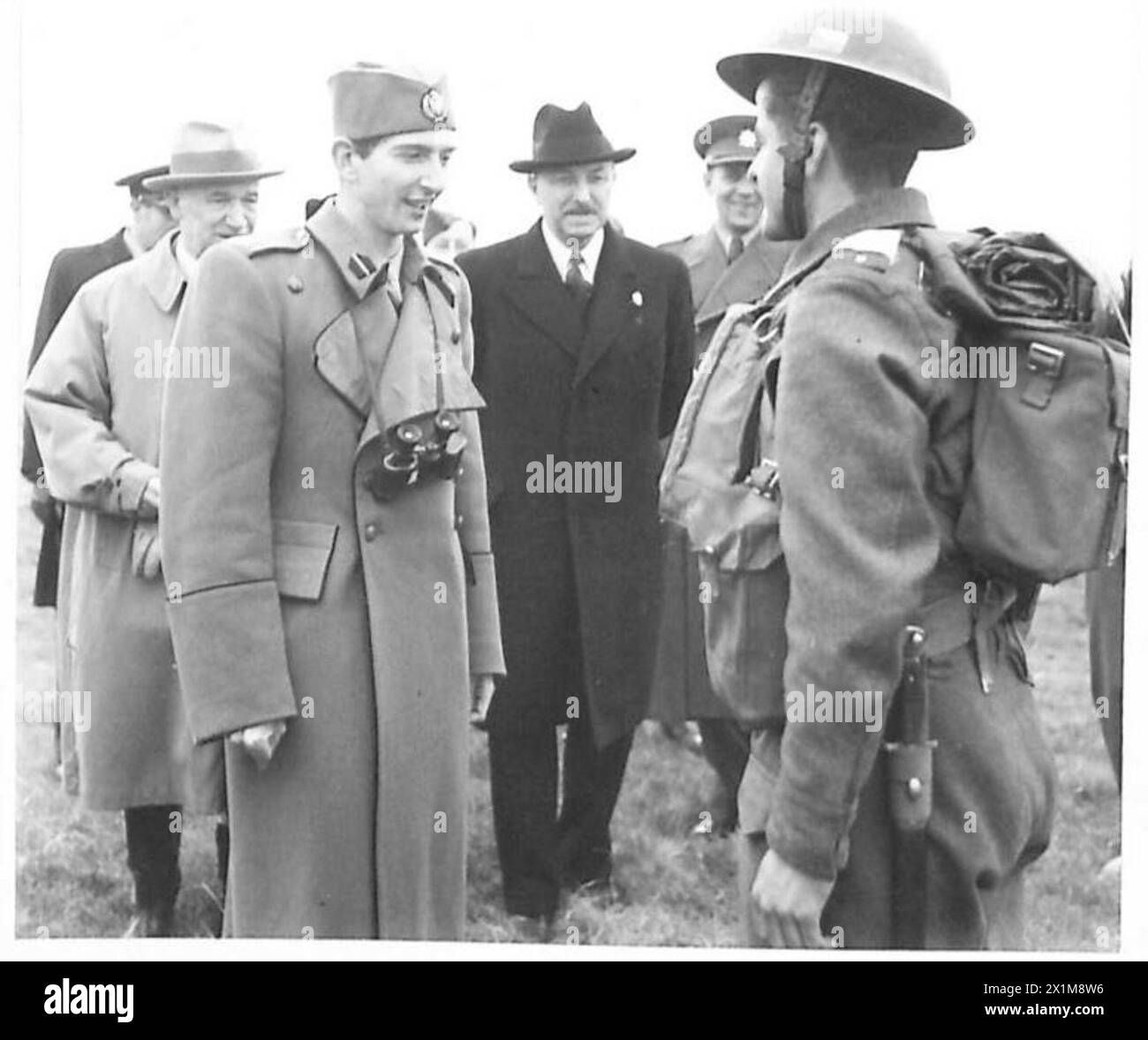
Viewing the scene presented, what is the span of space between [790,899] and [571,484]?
1458 millimetres

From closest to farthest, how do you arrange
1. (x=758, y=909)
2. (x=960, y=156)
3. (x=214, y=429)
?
(x=758, y=909) → (x=214, y=429) → (x=960, y=156)

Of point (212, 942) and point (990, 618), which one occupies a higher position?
point (990, 618)

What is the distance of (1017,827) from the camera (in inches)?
143

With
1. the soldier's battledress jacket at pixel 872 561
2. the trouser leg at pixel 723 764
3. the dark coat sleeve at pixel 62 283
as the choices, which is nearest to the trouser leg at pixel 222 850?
the dark coat sleeve at pixel 62 283

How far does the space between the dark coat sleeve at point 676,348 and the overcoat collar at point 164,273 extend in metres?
1.14

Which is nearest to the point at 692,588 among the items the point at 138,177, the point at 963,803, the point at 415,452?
the point at 415,452

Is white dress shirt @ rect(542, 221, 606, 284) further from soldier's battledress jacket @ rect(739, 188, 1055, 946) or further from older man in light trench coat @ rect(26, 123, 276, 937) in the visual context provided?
soldier's battledress jacket @ rect(739, 188, 1055, 946)

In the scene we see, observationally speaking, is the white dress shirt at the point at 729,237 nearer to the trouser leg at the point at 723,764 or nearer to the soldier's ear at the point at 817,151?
the soldier's ear at the point at 817,151

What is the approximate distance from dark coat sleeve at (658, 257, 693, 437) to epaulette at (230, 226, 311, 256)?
0.90 m

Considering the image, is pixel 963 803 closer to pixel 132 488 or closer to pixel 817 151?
pixel 817 151

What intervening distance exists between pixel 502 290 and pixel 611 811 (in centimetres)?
125

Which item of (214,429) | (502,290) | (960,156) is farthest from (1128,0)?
(214,429)

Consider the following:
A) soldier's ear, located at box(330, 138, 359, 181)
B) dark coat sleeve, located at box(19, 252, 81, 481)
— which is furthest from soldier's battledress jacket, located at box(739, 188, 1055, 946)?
dark coat sleeve, located at box(19, 252, 81, 481)

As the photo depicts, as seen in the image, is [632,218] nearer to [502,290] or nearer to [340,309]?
[502,290]
